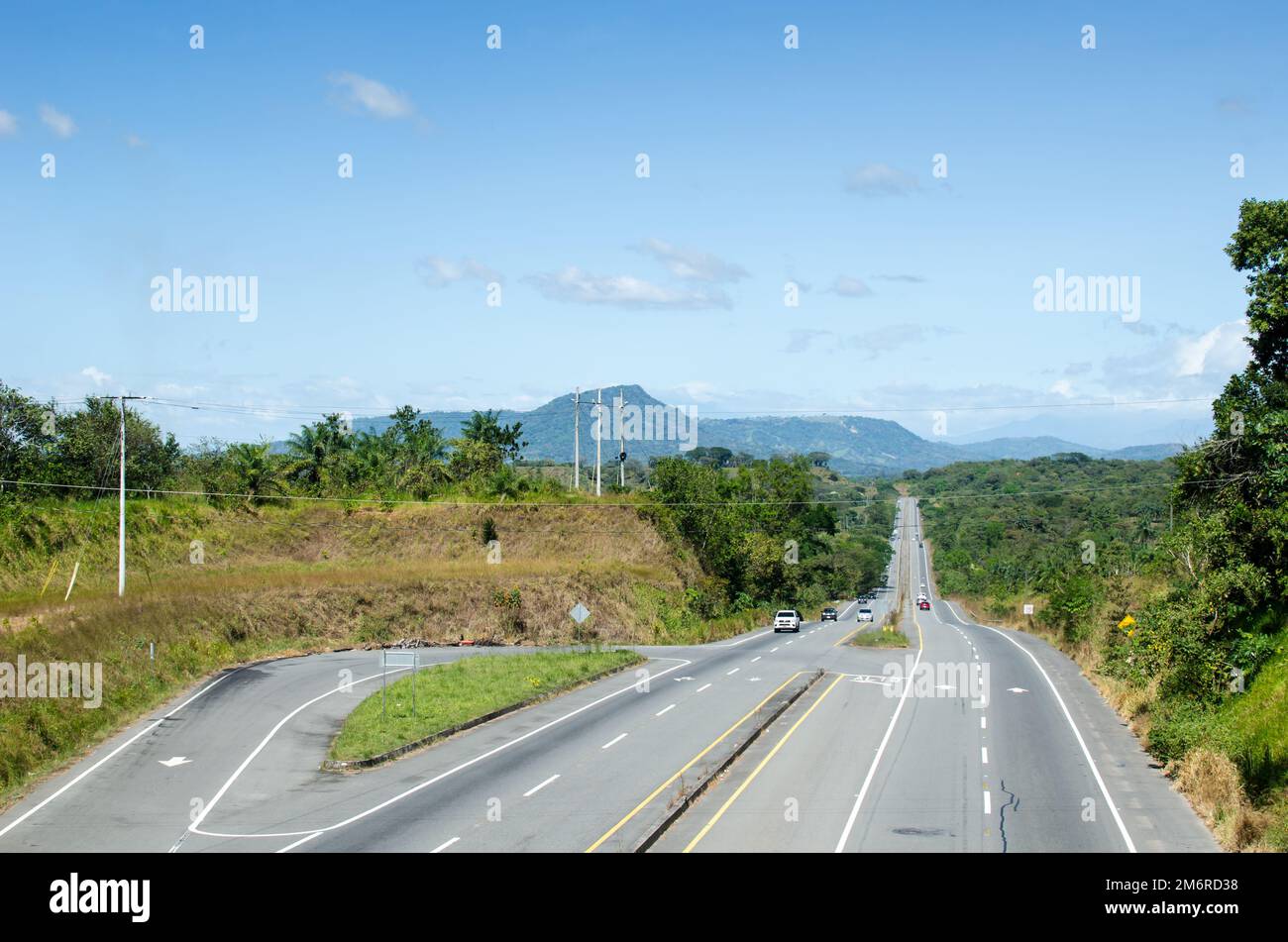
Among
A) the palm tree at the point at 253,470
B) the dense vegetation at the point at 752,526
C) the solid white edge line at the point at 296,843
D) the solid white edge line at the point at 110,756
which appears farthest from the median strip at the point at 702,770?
the palm tree at the point at 253,470

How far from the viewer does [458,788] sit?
23938 mm

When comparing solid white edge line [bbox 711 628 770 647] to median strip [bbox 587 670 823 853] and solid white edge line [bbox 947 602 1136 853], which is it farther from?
median strip [bbox 587 670 823 853]

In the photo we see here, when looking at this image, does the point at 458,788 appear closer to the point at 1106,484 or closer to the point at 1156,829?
the point at 1156,829

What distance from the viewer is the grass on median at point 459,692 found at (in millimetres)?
28906

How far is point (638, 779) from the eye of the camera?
82.1 feet

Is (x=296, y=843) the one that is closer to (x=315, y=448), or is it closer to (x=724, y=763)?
(x=724, y=763)

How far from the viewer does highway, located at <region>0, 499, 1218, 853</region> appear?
66.9 feet

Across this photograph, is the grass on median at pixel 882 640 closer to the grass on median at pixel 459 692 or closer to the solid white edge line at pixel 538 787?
the grass on median at pixel 459 692

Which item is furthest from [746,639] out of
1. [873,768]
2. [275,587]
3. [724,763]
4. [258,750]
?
[258,750]

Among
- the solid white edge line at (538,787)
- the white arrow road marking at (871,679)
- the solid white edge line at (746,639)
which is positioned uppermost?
the solid white edge line at (538,787)

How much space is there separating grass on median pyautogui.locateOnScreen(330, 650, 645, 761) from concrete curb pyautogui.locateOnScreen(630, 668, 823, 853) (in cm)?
808

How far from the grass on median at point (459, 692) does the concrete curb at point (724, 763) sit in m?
8.08

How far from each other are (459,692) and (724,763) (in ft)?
41.0

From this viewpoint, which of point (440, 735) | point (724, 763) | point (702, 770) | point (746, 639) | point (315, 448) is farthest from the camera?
point (315, 448)
